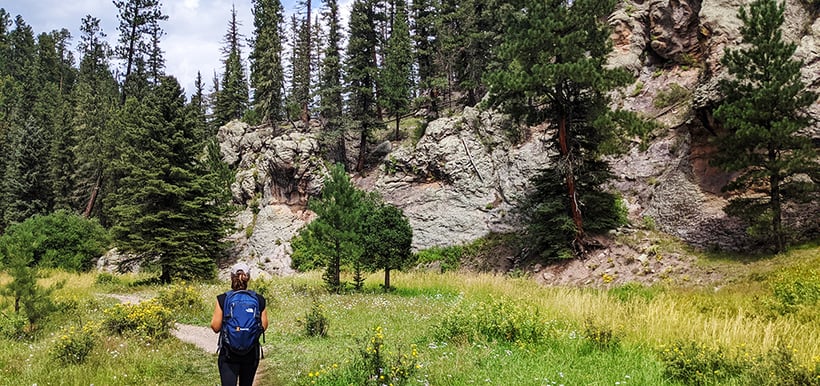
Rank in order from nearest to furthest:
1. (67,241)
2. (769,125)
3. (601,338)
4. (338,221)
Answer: (601,338)
(769,125)
(338,221)
(67,241)

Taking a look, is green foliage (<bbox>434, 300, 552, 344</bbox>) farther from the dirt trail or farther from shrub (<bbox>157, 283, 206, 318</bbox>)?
shrub (<bbox>157, 283, 206, 318</bbox>)

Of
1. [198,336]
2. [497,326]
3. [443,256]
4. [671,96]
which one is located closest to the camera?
[497,326]

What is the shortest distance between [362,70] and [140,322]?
1262 inches

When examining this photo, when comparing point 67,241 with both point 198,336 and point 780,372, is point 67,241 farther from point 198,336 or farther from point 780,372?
point 780,372

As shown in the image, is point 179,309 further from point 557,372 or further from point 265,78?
point 265,78

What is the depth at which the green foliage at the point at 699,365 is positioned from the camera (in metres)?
5.88

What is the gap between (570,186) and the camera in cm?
2112

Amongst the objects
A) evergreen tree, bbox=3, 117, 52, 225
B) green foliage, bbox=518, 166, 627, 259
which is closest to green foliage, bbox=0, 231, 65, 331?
green foliage, bbox=518, 166, 627, 259

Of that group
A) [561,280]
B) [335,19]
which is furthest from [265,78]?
[561,280]

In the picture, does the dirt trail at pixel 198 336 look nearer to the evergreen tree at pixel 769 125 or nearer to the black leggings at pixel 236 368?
the black leggings at pixel 236 368

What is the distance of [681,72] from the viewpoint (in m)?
28.0

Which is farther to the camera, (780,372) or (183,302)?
(183,302)

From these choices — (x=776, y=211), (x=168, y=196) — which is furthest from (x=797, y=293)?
(x=168, y=196)

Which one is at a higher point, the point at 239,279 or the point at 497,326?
the point at 239,279
